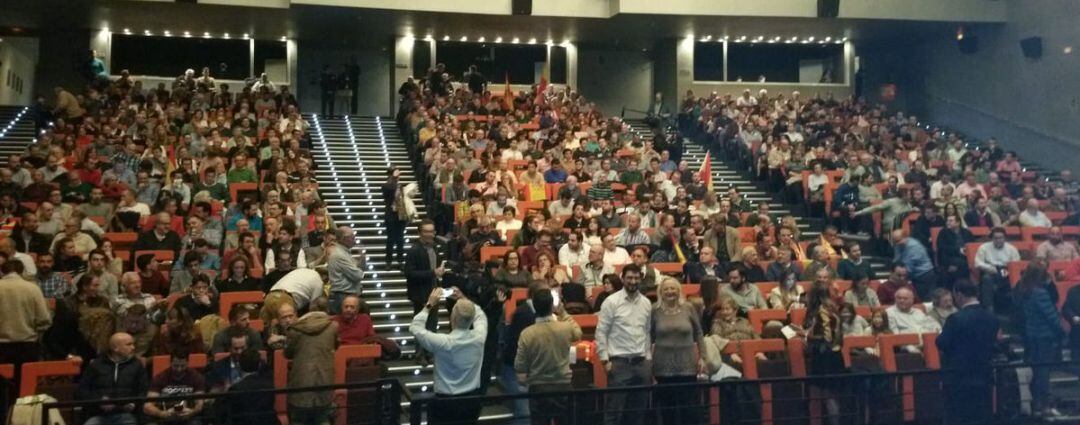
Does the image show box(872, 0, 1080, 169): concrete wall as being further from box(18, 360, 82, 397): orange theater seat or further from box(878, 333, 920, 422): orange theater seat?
box(18, 360, 82, 397): orange theater seat

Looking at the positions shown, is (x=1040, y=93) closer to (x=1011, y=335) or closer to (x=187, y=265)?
(x=1011, y=335)

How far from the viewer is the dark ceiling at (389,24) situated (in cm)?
1925

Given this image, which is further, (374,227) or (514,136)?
(514,136)

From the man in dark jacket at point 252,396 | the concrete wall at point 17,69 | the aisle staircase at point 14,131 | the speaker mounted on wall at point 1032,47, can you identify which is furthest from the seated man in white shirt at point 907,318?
the concrete wall at point 17,69

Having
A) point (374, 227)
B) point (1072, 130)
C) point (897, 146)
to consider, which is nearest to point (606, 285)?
point (374, 227)

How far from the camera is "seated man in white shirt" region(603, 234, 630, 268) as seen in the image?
1034 cm

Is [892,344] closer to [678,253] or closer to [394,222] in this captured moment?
[678,253]

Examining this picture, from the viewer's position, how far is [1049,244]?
444 inches

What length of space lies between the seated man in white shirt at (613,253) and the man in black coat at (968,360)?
14.1 feet

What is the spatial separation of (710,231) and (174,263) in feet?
18.5

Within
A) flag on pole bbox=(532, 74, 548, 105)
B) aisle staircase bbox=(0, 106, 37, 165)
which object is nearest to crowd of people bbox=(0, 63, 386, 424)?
aisle staircase bbox=(0, 106, 37, 165)

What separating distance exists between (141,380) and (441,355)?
2.07 meters

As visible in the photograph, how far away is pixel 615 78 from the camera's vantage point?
25.2 metres

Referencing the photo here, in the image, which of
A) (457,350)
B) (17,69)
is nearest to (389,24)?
(17,69)
